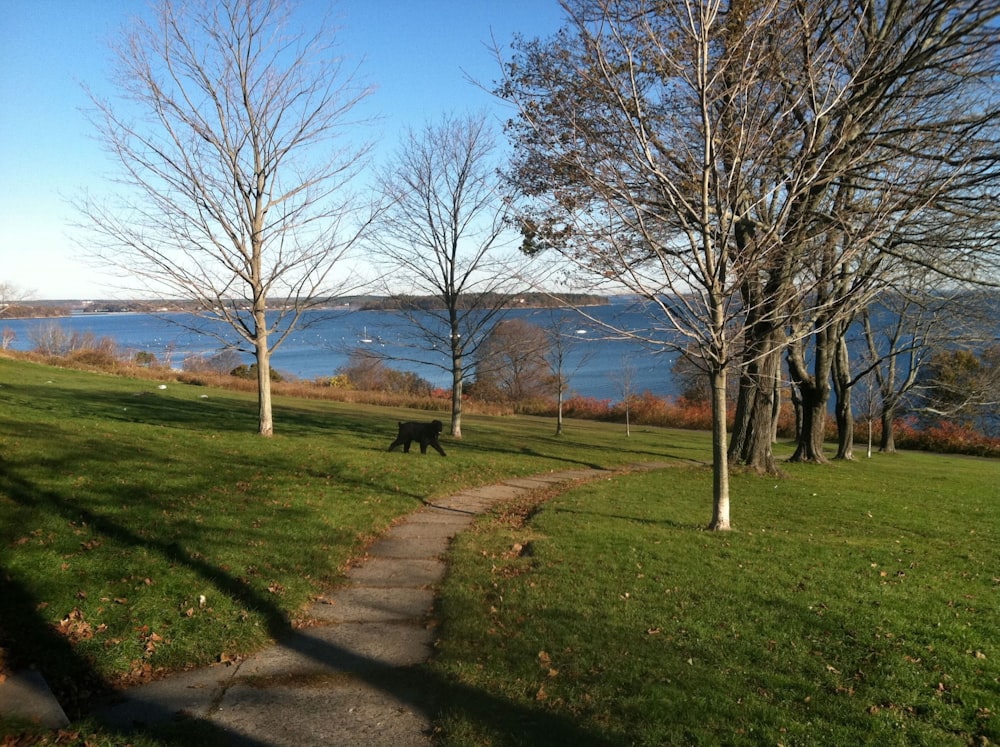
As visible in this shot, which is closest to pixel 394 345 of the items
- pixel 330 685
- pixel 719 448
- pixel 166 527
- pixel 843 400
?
pixel 719 448

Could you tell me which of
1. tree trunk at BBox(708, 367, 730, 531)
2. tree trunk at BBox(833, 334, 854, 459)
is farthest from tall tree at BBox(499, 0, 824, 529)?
tree trunk at BBox(833, 334, 854, 459)

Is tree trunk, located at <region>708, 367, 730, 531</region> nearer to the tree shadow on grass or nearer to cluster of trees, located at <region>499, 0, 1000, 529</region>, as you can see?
cluster of trees, located at <region>499, 0, 1000, 529</region>

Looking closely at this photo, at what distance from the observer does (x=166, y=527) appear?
6.69 meters

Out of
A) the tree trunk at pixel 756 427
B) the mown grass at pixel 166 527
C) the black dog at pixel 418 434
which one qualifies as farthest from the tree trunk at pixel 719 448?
the tree trunk at pixel 756 427

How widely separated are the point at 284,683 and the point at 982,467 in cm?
2785

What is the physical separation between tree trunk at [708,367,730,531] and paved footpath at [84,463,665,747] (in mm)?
3870

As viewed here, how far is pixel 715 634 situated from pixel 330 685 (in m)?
2.77

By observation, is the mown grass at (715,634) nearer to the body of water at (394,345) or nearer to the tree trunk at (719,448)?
the tree trunk at (719,448)

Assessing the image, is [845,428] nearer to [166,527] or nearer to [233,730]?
[166,527]

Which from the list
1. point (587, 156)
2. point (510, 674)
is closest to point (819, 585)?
point (510, 674)

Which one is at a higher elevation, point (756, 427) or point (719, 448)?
point (719, 448)

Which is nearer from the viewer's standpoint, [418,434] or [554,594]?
[554,594]

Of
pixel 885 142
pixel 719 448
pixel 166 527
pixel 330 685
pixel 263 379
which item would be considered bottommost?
pixel 330 685

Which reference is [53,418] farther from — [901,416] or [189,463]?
[901,416]
